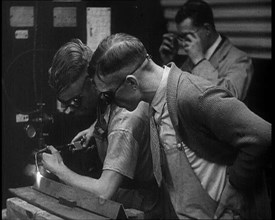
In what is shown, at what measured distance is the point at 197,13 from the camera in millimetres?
3877

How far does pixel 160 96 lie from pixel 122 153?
0.44m

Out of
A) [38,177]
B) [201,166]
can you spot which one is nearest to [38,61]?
[38,177]

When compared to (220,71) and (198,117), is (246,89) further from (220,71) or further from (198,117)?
(198,117)

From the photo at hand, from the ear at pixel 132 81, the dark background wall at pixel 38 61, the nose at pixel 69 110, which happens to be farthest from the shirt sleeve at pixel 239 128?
the nose at pixel 69 110

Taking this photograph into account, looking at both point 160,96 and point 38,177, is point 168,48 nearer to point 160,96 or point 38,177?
point 160,96

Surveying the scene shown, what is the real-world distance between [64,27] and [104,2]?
13.0 inches

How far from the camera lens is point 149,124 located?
8.32 feet

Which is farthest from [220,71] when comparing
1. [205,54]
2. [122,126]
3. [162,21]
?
[122,126]

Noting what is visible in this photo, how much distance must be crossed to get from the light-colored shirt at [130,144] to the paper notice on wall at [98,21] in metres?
0.67

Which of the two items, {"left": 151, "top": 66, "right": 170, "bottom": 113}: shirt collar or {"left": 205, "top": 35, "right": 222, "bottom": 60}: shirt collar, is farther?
{"left": 205, "top": 35, "right": 222, "bottom": 60}: shirt collar

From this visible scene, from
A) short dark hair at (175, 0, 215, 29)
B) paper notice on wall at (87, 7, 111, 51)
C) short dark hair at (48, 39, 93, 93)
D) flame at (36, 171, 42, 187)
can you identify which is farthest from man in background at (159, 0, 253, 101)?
flame at (36, 171, 42, 187)

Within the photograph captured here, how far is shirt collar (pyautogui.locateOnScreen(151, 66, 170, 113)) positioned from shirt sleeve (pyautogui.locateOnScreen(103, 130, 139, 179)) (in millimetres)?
302

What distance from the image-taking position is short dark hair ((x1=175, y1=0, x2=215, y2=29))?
3867 mm

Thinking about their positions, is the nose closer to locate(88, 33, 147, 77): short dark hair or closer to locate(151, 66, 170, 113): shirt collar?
locate(88, 33, 147, 77): short dark hair
